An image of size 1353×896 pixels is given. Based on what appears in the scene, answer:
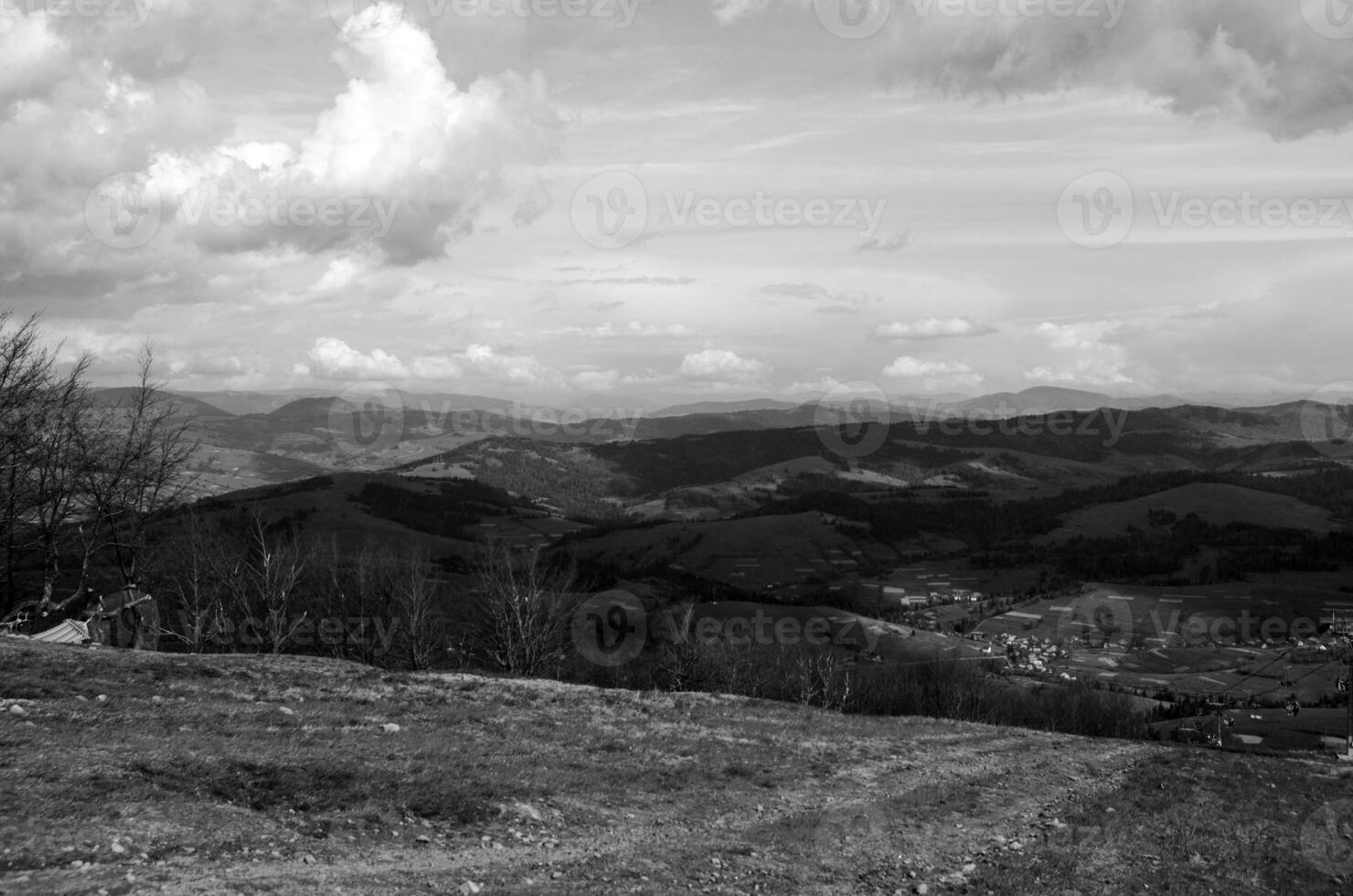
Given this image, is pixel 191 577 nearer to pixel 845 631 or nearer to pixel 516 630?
pixel 516 630

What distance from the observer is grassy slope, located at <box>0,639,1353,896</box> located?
50.4 ft

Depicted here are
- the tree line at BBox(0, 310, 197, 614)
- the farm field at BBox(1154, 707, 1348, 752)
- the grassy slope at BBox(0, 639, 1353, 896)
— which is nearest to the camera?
the grassy slope at BBox(0, 639, 1353, 896)

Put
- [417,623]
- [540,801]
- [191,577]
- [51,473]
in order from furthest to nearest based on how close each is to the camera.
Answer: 1. [417,623]
2. [191,577]
3. [51,473]
4. [540,801]

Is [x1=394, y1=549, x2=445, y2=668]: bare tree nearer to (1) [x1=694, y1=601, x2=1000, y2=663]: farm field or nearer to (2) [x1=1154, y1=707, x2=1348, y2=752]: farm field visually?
(1) [x1=694, y1=601, x2=1000, y2=663]: farm field

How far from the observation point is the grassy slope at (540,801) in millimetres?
15375

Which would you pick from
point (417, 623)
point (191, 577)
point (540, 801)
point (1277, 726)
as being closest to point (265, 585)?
point (191, 577)

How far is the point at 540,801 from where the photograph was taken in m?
20.4

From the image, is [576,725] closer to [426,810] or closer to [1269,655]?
[426,810]

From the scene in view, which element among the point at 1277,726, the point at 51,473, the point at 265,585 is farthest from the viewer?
the point at 1277,726

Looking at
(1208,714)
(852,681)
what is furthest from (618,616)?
(1208,714)

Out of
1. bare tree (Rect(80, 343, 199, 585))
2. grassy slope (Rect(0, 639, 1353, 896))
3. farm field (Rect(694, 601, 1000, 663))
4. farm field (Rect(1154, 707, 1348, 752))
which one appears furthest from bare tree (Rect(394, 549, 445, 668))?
farm field (Rect(1154, 707, 1348, 752))

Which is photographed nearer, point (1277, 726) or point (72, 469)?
point (72, 469)

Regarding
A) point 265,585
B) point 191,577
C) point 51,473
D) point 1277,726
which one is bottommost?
point 1277,726

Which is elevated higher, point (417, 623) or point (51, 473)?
point (51, 473)
